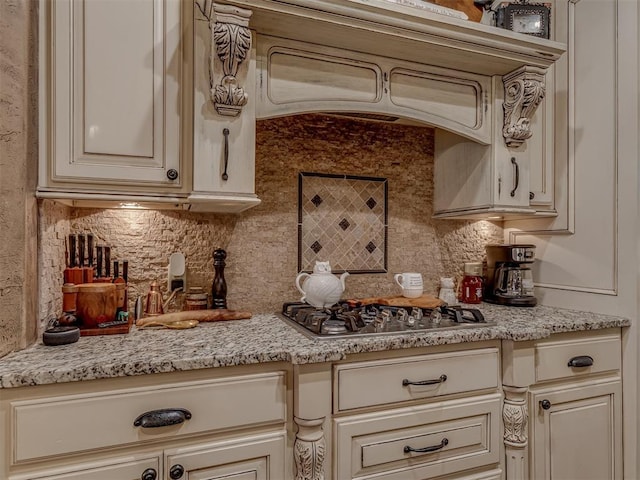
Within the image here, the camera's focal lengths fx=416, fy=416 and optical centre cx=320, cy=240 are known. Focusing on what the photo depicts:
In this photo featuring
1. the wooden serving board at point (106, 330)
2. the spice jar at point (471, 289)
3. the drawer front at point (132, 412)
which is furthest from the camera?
the spice jar at point (471, 289)

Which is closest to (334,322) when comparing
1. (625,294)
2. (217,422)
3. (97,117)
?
(217,422)

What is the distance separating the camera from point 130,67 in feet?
4.73

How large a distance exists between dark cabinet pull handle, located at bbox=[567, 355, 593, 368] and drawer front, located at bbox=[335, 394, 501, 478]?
1.30 ft

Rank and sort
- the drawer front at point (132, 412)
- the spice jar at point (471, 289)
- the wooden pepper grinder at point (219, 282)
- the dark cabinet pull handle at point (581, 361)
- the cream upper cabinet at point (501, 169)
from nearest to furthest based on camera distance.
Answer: the drawer front at point (132, 412), the dark cabinet pull handle at point (581, 361), the wooden pepper grinder at point (219, 282), the cream upper cabinet at point (501, 169), the spice jar at point (471, 289)

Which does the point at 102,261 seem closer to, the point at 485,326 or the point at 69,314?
the point at 69,314

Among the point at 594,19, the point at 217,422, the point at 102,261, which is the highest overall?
the point at 594,19

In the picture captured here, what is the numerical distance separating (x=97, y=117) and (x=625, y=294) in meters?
2.26

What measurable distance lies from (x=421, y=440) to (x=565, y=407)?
703mm

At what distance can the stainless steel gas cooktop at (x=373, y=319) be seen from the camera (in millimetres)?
1471

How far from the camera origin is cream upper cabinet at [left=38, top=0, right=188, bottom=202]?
1.37 m

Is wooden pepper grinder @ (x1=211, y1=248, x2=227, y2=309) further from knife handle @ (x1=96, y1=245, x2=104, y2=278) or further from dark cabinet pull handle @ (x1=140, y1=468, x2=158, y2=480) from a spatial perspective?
dark cabinet pull handle @ (x1=140, y1=468, x2=158, y2=480)

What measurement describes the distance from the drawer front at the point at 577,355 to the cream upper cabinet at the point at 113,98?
1571 millimetres

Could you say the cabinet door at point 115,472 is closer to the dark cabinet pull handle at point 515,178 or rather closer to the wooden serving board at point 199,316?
the wooden serving board at point 199,316

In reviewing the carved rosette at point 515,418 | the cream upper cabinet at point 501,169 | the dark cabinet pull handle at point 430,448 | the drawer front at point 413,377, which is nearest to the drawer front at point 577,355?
the carved rosette at point 515,418
